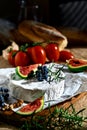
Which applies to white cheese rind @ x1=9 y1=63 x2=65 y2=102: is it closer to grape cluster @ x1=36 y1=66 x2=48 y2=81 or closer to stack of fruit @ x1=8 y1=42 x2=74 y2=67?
grape cluster @ x1=36 y1=66 x2=48 y2=81

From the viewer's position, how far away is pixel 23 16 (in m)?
3.18

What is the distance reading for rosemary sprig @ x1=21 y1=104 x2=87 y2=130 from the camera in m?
1.39

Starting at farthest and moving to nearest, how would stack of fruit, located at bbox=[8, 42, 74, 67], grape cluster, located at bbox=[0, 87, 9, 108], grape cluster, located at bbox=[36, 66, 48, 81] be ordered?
stack of fruit, located at bbox=[8, 42, 74, 67] < grape cluster, located at bbox=[36, 66, 48, 81] < grape cluster, located at bbox=[0, 87, 9, 108]

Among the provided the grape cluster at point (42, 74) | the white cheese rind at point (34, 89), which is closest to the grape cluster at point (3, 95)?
the white cheese rind at point (34, 89)

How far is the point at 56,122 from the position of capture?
1.42m

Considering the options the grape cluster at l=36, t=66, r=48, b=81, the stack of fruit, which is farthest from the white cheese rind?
the stack of fruit

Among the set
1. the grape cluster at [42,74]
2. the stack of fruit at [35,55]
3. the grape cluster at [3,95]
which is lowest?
the stack of fruit at [35,55]

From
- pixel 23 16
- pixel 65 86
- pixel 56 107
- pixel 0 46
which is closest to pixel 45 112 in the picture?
pixel 56 107

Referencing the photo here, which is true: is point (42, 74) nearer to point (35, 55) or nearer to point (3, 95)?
point (3, 95)

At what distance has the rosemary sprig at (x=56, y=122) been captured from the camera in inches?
54.6

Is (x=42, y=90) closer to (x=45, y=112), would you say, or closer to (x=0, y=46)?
(x=45, y=112)

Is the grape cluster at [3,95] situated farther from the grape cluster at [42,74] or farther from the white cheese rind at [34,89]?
the grape cluster at [42,74]

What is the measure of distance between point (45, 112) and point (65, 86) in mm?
282

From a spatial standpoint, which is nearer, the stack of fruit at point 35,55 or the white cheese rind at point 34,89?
the white cheese rind at point 34,89
